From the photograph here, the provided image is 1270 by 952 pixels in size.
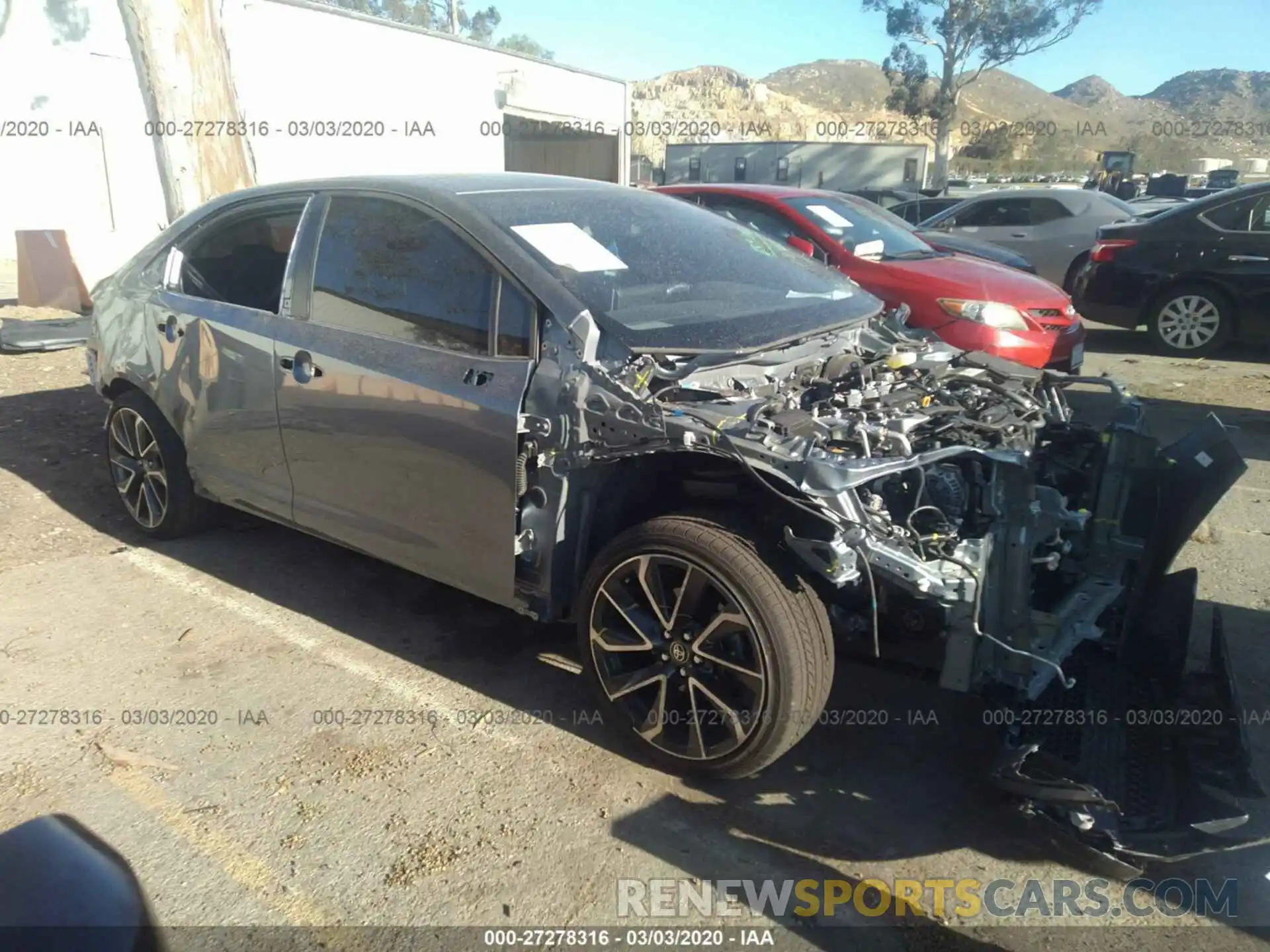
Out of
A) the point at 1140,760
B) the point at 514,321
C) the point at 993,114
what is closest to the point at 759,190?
the point at 514,321

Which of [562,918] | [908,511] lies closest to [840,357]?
[908,511]

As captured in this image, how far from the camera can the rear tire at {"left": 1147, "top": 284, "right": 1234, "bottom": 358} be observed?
29.3 ft

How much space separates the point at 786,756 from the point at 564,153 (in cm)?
2769

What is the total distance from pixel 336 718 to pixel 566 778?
921 millimetres

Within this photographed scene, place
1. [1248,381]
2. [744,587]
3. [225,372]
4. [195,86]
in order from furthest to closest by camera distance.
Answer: [195,86] < [1248,381] < [225,372] < [744,587]

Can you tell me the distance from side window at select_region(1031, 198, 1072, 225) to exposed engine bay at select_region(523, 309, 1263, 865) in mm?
9507

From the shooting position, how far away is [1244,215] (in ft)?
28.4

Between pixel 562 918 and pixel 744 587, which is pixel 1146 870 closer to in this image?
pixel 744 587

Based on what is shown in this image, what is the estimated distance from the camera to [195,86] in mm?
8875

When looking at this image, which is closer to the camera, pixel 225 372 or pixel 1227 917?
pixel 1227 917

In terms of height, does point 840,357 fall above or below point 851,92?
below

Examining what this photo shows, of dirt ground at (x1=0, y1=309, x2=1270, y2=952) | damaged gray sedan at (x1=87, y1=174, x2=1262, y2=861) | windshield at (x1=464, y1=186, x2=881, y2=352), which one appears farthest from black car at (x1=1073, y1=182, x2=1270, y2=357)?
windshield at (x1=464, y1=186, x2=881, y2=352)

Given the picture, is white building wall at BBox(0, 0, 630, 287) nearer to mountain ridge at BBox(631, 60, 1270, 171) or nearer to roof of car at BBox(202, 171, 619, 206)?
roof of car at BBox(202, 171, 619, 206)

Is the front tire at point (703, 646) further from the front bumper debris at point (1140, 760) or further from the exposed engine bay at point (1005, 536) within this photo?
the front bumper debris at point (1140, 760)
